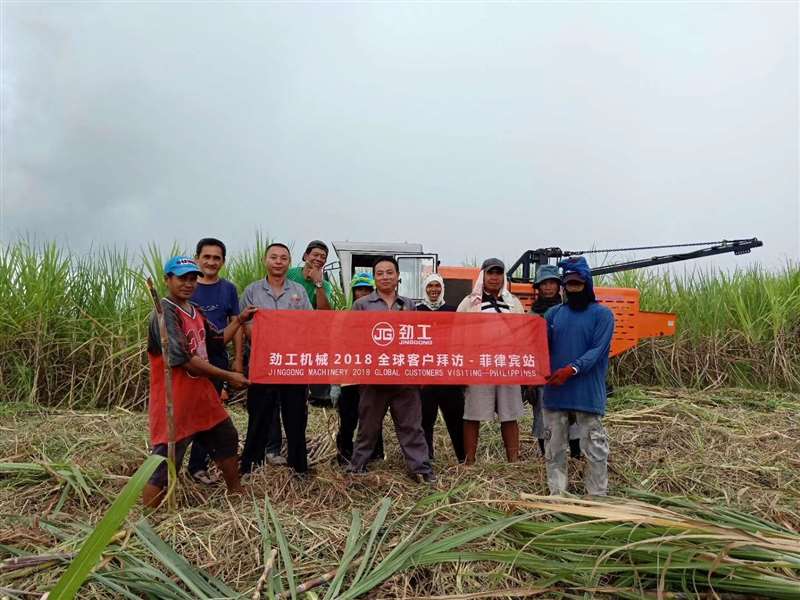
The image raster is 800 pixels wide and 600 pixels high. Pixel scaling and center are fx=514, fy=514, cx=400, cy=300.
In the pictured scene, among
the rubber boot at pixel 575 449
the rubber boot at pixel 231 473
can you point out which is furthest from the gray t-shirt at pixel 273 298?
the rubber boot at pixel 575 449

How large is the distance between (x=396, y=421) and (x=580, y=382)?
1301 millimetres

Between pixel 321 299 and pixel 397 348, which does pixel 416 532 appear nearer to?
pixel 397 348

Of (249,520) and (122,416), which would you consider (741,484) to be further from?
(122,416)

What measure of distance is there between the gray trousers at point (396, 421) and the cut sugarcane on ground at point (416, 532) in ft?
0.56

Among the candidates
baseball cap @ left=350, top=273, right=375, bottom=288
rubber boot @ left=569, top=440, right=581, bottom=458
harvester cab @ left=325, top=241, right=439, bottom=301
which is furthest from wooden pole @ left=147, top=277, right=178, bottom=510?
harvester cab @ left=325, top=241, right=439, bottom=301

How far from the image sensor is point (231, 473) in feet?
10.4

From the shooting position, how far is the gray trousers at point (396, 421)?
3.61 metres

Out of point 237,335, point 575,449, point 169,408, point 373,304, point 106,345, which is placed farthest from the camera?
point 106,345

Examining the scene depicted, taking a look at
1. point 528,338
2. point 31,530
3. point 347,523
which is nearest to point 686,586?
point 347,523

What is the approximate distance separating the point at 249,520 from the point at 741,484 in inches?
136

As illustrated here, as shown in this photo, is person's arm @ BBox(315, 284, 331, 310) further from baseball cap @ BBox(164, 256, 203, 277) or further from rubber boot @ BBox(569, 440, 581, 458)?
rubber boot @ BBox(569, 440, 581, 458)

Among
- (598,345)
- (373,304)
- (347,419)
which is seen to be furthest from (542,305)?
(347,419)

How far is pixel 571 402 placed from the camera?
10.6ft

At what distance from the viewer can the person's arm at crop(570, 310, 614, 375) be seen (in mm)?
3135
